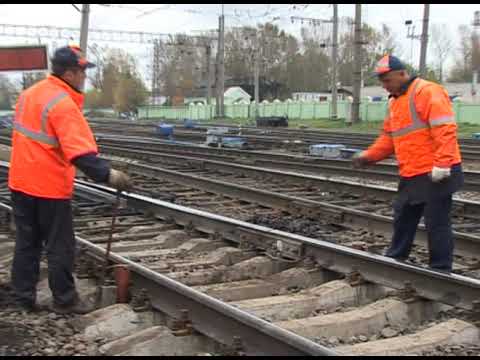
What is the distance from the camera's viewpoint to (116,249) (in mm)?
6750

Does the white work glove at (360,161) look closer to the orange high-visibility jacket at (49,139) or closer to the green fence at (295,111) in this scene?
the orange high-visibility jacket at (49,139)

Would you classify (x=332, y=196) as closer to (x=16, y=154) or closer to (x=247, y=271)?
(x=247, y=271)

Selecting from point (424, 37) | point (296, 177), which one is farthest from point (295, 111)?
point (296, 177)

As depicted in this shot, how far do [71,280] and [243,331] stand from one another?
1651mm

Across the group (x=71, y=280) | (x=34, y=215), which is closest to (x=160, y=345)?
(x=71, y=280)

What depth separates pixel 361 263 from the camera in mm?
5637

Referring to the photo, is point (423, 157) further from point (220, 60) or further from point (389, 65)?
point (220, 60)

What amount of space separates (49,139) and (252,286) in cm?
197

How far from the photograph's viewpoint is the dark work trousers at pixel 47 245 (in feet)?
Answer: 16.5

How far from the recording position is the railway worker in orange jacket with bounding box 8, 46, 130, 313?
4.75m

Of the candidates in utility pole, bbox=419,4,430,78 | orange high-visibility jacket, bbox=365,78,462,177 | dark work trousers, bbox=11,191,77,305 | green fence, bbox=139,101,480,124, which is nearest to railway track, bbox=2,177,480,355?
dark work trousers, bbox=11,191,77,305

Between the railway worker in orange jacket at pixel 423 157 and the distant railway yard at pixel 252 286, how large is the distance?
376mm

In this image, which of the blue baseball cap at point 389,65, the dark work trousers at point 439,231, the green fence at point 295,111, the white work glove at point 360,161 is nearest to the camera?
the dark work trousers at point 439,231

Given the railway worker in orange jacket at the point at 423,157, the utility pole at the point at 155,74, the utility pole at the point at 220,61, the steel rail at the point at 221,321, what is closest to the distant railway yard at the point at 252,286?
the steel rail at the point at 221,321
